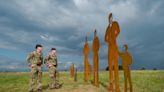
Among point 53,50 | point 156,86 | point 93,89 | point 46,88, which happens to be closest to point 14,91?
point 46,88

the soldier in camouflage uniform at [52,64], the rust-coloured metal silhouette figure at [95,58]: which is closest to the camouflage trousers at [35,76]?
the soldier in camouflage uniform at [52,64]

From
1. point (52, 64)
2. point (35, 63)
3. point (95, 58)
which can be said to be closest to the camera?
point (35, 63)

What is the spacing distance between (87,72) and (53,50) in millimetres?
3150

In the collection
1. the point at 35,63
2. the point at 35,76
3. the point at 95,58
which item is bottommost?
the point at 35,76

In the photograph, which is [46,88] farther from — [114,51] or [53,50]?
[114,51]

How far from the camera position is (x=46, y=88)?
18.2 meters

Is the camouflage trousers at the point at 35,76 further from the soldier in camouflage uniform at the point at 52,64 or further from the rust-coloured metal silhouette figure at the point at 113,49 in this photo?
the rust-coloured metal silhouette figure at the point at 113,49

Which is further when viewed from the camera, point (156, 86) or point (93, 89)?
point (156, 86)

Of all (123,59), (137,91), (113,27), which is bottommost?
(137,91)

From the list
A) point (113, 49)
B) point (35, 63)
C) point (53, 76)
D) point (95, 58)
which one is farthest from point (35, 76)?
point (113, 49)

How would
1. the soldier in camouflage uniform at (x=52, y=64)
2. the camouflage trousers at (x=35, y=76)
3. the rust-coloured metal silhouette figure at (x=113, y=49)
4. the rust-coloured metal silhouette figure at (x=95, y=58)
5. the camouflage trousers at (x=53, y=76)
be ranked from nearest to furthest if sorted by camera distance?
the rust-coloured metal silhouette figure at (x=113, y=49)
the camouflage trousers at (x=35, y=76)
the rust-coloured metal silhouette figure at (x=95, y=58)
the camouflage trousers at (x=53, y=76)
the soldier in camouflage uniform at (x=52, y=64)

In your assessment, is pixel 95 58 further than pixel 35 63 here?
Yes

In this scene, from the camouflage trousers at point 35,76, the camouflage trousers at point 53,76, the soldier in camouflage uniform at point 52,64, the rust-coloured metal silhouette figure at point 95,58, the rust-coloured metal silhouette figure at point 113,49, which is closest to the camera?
the rust-coloured metal silhouette figure at point 113,49

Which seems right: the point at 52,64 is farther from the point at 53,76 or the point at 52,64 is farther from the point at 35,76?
the point at 35,76
